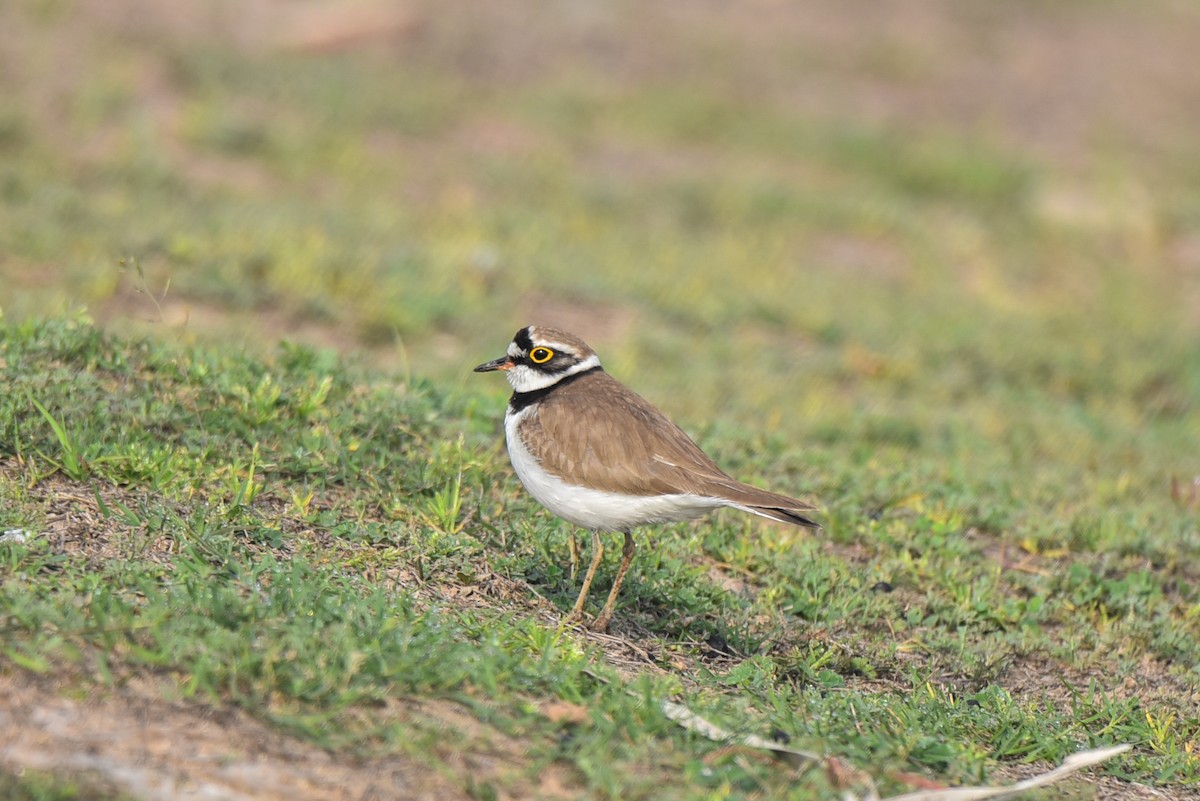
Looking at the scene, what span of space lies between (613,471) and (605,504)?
15cm

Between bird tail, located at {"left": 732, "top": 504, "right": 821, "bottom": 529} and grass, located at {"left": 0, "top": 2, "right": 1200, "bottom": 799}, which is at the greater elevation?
bird tail, located at {"left": 732, "top": 504, "right": 821, "bottom": 529}

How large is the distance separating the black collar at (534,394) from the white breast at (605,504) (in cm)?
56

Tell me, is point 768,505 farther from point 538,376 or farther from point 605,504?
point 538,376

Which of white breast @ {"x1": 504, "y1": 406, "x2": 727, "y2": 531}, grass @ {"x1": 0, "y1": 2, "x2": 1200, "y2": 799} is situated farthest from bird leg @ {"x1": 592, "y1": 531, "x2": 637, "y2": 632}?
white breast @ {"x1": 504, "y1": 406, "x2": 727, "y2": 531}

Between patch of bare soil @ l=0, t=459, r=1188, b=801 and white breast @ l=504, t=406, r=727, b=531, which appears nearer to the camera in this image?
patch of bare soil @ l=0, t=459, r=1188, b=801

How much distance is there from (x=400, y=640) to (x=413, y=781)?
69 cm

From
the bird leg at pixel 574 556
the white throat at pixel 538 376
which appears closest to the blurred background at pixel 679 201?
the white throat at pixel 538 376

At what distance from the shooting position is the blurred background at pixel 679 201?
1139 cm

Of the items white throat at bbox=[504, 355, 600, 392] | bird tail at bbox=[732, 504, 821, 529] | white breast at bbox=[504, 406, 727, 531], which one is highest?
white throat at bbox=[504, 355, 600, 392]

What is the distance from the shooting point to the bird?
594 centimetres

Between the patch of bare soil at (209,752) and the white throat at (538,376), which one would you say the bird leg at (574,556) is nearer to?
the white throat at (538,376)

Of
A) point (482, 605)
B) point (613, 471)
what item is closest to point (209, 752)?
point (482, 605)

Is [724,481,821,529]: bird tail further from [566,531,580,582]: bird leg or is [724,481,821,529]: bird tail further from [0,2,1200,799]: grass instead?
[566,531,580,582]: bird leg

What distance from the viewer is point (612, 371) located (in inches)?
439
